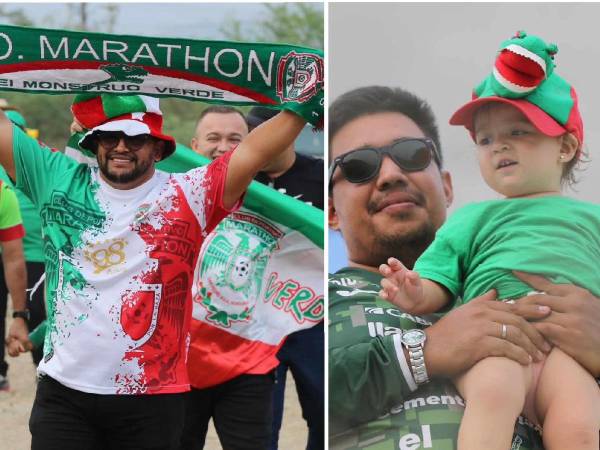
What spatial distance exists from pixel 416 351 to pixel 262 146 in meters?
0.87

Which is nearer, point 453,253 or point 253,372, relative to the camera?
point 453,253

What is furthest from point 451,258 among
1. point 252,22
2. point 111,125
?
point 252,22

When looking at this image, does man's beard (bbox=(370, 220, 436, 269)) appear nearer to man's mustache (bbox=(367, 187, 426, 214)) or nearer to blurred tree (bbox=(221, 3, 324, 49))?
man's mustache (bbox=(367, 187, 426, 214))

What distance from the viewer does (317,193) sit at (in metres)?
5.09

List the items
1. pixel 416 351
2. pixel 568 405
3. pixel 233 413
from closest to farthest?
pixel 568 405
pixel 416 351
pixel 233 413

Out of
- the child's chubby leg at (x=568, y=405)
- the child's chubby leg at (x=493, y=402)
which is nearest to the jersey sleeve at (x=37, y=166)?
the child's chubby leg at (x=493, y=402)

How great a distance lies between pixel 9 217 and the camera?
20.6 feet

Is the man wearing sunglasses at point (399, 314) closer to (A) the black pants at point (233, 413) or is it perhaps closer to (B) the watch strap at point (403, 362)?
(B) the watch strap at point (403, 362)

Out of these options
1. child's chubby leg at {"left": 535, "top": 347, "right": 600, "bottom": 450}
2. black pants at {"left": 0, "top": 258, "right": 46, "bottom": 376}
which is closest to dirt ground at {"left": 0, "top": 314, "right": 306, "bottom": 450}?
black pants at {"left": 0, "top": 258, "right": 46, "bottom": 376}

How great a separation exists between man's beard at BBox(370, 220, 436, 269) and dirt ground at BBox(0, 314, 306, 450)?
8.97ft

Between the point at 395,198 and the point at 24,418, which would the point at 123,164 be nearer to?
the point at 395,198

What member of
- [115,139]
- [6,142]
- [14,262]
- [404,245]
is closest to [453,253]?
[404,245]

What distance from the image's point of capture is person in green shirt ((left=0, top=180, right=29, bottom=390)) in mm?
4578

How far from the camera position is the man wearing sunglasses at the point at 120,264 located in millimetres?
3660
